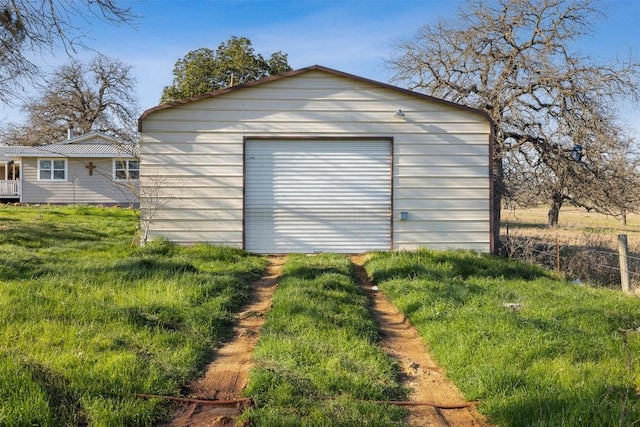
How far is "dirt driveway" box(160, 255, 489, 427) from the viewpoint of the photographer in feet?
12.1

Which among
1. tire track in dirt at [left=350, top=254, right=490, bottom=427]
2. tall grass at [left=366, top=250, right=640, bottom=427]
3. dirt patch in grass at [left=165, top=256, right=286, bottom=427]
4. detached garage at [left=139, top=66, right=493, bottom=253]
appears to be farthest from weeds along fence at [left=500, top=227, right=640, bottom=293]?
dirt patch in grass at [left=165, top=256, right=286, bottom=427]

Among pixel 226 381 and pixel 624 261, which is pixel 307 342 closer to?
pixel 226 381

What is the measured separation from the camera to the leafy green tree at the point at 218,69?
116ft

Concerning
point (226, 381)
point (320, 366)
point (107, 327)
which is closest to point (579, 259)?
point (320, 366)

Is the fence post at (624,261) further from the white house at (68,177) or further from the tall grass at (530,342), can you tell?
the white house at (68,177)

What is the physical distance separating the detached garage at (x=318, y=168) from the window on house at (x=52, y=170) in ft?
60.9

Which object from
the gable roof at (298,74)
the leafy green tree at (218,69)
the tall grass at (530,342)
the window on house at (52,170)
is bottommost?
the tall grass at (530,342)

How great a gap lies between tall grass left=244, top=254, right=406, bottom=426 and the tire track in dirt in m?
0.14

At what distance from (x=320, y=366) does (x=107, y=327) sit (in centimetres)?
219

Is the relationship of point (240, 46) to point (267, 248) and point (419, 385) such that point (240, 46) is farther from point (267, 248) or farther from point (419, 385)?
point (419, 385)

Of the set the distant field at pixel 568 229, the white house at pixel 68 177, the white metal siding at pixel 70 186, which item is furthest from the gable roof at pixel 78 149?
the distant field at pixel 568 229

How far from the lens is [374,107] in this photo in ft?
37.3

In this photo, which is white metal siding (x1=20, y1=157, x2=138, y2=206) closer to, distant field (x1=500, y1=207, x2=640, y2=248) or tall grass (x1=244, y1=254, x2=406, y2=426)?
distant field (x1=500, y1=207, x2=640, y2=248)

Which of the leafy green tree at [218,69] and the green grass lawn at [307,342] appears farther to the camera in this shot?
the leafy green tree at [218,69]
